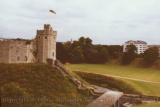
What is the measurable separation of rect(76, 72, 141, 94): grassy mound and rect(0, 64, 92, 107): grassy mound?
831 centimetres

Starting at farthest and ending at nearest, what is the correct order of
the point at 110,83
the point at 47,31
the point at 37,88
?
1. the point at 110,83
2. the point at 47,31
3. the point at 37,88

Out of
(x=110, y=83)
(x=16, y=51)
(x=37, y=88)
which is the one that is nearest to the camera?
(x=37, y=88)

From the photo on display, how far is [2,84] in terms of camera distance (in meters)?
45.0

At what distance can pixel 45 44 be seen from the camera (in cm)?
5216

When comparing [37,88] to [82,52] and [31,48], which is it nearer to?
[31,48]

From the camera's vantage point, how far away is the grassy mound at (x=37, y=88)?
4144cm

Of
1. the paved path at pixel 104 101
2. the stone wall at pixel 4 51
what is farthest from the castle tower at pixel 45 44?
the paved path at pixel 104 101

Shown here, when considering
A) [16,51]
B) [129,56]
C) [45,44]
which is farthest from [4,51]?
[129,56]

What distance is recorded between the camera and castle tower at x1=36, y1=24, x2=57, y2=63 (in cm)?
5209

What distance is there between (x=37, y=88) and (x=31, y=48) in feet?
28.2

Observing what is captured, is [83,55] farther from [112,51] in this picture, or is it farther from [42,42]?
[42,42]

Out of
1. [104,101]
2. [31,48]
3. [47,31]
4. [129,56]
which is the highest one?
[47,31]

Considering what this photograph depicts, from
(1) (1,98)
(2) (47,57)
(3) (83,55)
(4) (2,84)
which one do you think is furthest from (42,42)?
(3) (83,55)

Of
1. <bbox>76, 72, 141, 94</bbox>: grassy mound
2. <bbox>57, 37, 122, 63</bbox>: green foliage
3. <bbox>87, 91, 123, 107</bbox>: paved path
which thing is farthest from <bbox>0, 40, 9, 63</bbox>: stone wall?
<bbox>87, 91, 123, 107</bbox>: paved path
